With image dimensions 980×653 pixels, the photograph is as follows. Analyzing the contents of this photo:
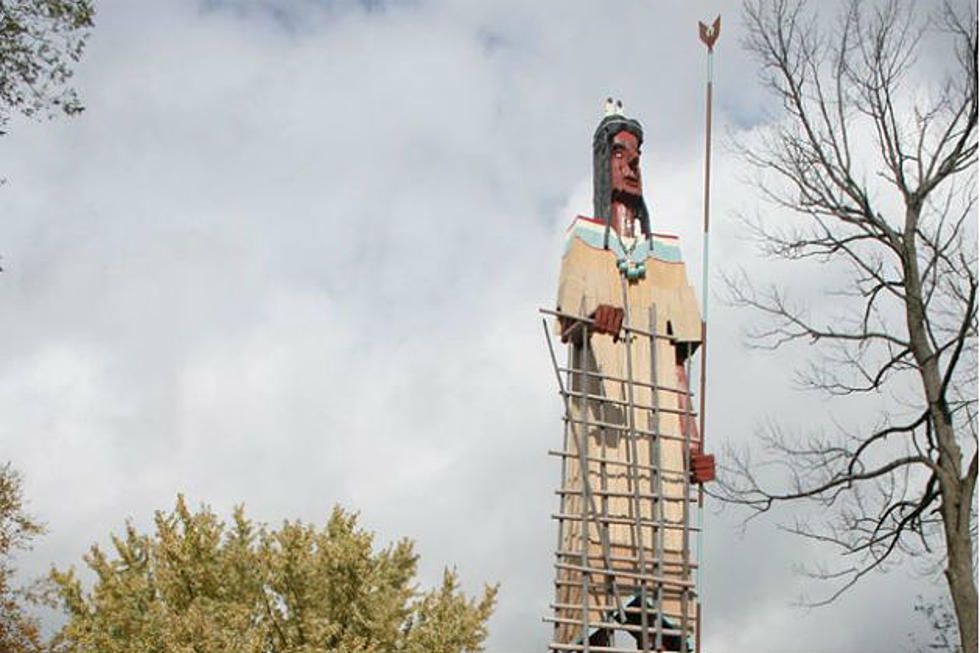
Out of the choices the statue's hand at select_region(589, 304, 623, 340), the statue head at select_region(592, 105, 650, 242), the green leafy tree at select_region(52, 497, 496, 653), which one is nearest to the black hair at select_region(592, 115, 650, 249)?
the statue head at select_region(592, 105, 650, 242)

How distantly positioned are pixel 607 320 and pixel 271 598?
5.04 meters

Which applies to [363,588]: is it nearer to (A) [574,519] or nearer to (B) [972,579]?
(A) [574,519]

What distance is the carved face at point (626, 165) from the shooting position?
1537 cm

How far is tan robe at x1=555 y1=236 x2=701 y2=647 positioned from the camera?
13.5 metres

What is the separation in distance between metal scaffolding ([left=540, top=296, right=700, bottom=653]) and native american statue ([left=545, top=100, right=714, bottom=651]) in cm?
2

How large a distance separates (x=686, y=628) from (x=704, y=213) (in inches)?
200

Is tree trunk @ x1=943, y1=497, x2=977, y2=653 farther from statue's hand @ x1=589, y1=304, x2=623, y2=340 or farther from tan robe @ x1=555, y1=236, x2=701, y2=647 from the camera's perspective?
statue's hand @ x1=589, y1=304, x2=623, y2=340

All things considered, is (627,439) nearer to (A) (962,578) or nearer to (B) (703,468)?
(B) (703,468)

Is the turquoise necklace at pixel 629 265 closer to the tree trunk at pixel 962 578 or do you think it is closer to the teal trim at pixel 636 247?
the teal trim at pixel 636 247

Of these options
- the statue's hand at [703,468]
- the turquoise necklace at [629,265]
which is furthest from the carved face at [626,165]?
the statue's hand at [703,468]

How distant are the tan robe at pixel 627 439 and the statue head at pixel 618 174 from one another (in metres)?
0.67

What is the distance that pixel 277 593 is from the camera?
11531 millimetres

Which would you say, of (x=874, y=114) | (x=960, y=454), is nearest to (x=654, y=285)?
(x=874, y=114)

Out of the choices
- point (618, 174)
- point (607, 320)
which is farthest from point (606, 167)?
point (607, 320)
